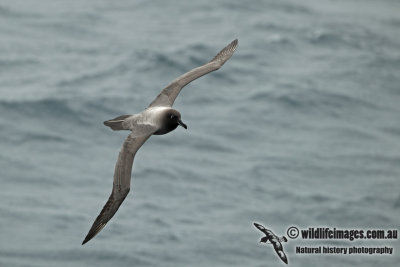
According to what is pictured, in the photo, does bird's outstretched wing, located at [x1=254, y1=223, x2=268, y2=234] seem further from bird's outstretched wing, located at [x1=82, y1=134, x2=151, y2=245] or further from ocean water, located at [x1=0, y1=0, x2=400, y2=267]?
bird's outstretched wing, located at [x1=82, y1=134, x2=151, y2=245]

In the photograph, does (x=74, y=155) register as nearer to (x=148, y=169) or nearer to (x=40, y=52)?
(x=148, y=169)

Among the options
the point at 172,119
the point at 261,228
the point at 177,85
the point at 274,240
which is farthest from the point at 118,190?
the point at 274,240

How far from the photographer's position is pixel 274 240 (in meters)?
26.5

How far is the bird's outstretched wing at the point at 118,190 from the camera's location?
1549cm

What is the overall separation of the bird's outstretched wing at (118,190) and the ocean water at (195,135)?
9603mm

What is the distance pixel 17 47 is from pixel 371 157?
1351 cm

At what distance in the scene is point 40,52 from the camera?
3394 cm

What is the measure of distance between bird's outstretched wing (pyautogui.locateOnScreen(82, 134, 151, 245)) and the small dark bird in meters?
10.8

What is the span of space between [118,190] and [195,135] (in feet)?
47.4

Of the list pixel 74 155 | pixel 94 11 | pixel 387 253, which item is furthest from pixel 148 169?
pixel 94 11
